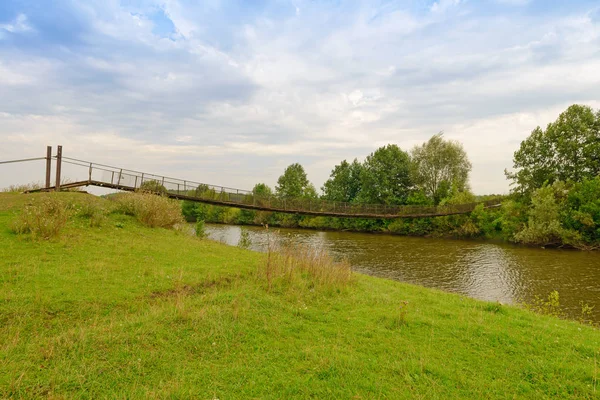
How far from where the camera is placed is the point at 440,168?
47031 millimetres

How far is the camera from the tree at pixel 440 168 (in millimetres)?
46062

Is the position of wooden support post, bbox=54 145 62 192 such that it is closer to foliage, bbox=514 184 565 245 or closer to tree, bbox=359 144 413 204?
foliage, bbox=514 184 565 245

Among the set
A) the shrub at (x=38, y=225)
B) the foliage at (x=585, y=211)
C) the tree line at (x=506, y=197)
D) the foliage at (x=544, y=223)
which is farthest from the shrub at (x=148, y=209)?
the foliage at (x=585, y=211)

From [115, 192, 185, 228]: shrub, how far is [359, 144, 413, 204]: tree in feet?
124

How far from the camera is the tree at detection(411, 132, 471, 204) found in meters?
46.1

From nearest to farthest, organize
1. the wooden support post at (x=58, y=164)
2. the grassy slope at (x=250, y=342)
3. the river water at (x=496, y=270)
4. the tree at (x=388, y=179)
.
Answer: the grassy slope at (x=250, y=342)
the river water at (x=496, y=270)
the wooden support post at (x=58, y=164)
the tree at (x=388, y=179)

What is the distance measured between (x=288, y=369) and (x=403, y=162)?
49209mm

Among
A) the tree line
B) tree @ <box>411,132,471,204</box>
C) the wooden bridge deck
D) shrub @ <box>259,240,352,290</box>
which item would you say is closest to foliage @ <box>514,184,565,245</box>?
the tree line

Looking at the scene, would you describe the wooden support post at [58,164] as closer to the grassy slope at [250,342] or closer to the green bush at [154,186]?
the green bush at [154,186]

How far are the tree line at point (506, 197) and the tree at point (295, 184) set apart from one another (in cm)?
28

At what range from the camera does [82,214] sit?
12.8 metres

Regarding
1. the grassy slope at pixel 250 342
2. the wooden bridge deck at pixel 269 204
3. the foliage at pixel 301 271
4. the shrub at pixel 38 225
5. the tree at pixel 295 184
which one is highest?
the tree at pixel 295 184

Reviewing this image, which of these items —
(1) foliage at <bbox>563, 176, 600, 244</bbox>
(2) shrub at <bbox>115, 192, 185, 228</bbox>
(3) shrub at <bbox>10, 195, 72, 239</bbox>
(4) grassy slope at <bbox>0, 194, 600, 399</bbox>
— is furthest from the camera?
(1) foliage at <bbox>563, 176, 600, 244</bbox>

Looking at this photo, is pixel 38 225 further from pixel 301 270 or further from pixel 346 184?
pixel 346 184
